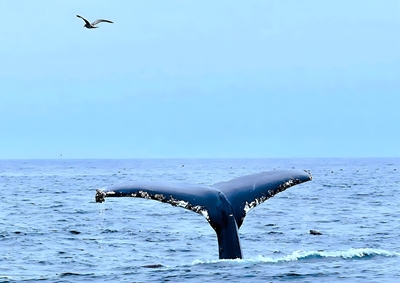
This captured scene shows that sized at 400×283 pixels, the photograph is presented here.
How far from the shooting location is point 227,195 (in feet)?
32.3

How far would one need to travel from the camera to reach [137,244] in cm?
1772

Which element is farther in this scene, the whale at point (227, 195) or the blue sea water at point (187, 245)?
the blue sea water at point (187, 245)

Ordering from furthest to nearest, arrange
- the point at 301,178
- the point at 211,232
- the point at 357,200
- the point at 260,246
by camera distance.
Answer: the point at 357,200
the point at 211,232
the point at 260,246
the point at 301,178

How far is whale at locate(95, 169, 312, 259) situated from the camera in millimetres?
9398

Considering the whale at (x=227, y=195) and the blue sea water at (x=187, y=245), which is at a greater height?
the whale at (x=227, y=195)

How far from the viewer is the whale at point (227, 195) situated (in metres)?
9.40

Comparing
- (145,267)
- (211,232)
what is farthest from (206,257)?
(211,232)

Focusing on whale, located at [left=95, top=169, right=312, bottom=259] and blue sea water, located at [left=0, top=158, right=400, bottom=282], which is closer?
whale, located at [left=95, top=169, right=312, bottom=259]

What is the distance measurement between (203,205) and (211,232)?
10.9 metres

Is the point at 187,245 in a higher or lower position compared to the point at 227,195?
lower

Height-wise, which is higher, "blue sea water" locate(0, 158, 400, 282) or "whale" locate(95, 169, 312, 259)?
"whale" locate(95, 169, 312, 259)

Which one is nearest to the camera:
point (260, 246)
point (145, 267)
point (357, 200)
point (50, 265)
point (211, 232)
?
point (145, 267)

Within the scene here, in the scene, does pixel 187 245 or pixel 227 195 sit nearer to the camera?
pixel 227 195

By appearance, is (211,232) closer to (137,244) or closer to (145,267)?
(137,244)
